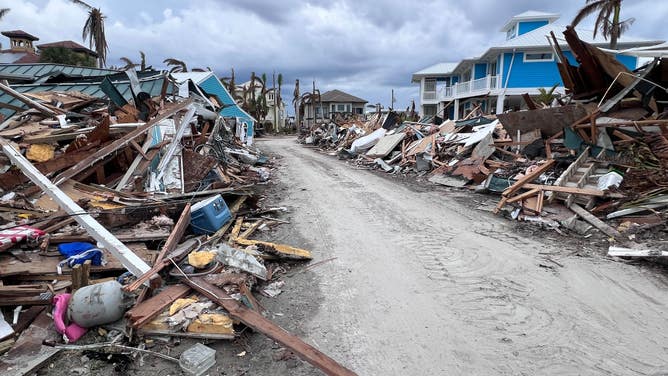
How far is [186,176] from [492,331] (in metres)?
6.89

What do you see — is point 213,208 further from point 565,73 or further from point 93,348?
point 565,73

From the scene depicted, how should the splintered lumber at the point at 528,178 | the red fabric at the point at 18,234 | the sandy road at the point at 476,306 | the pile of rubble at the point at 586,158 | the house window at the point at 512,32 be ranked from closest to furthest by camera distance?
the sandy road at the point at 476,306
the red fabric at the point at 18,234
the pile of rubble at the point at 586,158
the splintered lumber at the point at 528,178
the house window at the point at 512,32

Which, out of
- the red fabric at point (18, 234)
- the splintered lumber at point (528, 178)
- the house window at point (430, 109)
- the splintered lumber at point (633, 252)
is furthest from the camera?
the house window at point (430, 109)

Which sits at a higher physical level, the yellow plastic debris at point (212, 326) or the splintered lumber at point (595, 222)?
the splintered lumber at point (595, 222)

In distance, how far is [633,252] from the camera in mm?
4621

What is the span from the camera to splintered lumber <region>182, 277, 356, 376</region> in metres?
2.65

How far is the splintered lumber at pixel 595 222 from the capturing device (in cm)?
542

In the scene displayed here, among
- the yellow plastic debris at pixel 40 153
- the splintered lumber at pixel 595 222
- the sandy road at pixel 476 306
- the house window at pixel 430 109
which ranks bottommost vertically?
the sandy road at pixel 476 306

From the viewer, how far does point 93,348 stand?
2.93 metres

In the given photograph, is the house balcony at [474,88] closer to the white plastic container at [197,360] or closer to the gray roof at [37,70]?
the gray roof at [37,70]

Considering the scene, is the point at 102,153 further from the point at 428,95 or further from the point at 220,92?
the point at 428,95

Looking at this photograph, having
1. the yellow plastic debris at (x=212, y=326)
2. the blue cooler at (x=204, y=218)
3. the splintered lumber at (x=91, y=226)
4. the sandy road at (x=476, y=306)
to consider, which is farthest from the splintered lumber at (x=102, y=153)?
the yellow plastic debris at (x=212, y=326)

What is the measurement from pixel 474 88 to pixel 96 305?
95.6 ft

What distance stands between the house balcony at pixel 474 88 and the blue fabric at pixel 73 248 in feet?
88.3
